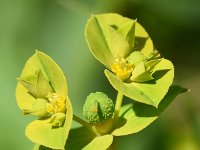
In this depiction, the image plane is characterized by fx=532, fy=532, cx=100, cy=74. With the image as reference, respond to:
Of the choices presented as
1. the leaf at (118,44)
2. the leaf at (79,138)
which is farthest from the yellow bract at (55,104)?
the leaf at (118,44)

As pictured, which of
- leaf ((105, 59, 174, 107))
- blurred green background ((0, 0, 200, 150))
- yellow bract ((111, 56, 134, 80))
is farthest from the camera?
Answer: blurred green background ((0, 0, 200, 150))

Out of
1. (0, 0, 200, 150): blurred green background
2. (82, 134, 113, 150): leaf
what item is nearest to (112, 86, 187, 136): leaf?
(82, 134, 113, 150): leaf

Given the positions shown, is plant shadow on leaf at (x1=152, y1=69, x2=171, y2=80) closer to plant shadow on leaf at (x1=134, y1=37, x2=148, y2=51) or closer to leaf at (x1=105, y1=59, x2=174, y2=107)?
leaf at (x1=105, y1=59, x2=174, y2=107)

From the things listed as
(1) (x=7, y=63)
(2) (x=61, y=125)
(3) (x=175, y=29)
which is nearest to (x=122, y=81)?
(2) (x=61, y=125)

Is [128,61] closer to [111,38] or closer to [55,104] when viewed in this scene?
[111,38]

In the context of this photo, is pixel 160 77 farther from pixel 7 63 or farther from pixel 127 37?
pixel 7 63
